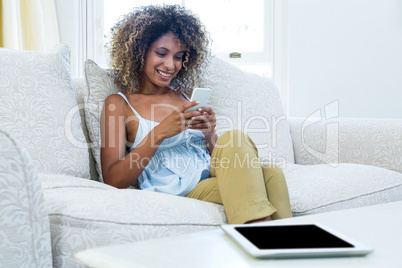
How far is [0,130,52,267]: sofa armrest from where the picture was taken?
2.59 ft

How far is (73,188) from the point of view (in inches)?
42.4

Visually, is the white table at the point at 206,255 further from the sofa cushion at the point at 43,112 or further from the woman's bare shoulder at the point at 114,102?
the woman's bare shoulder at the point at 114,102

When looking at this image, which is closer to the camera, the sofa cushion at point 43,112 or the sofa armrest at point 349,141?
the sofa cushion at point 43,112

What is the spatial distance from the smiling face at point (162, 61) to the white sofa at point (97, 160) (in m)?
0.14

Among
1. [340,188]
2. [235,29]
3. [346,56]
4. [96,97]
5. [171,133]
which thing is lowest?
[340,188]

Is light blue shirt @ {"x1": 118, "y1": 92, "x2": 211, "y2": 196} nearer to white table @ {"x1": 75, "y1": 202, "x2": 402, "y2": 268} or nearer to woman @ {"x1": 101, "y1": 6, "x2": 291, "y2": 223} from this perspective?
woman @ {"x1": 101, "y1": 6, "x2": 291, "y2": 223}

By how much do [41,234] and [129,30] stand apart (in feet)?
3.18

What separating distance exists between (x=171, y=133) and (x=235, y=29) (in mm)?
1891

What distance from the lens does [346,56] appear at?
2.82 metres

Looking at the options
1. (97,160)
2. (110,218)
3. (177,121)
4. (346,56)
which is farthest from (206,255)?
(346,56)

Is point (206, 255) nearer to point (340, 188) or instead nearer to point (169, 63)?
point (340, 188)

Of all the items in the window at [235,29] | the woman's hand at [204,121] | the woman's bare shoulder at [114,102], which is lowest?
the woman's hand at [204,121]

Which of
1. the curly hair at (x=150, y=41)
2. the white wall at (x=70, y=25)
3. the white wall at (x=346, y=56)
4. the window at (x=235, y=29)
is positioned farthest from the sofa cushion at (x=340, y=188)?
the white wall at (x=70, y=25)

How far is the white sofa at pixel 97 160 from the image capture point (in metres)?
0.83
